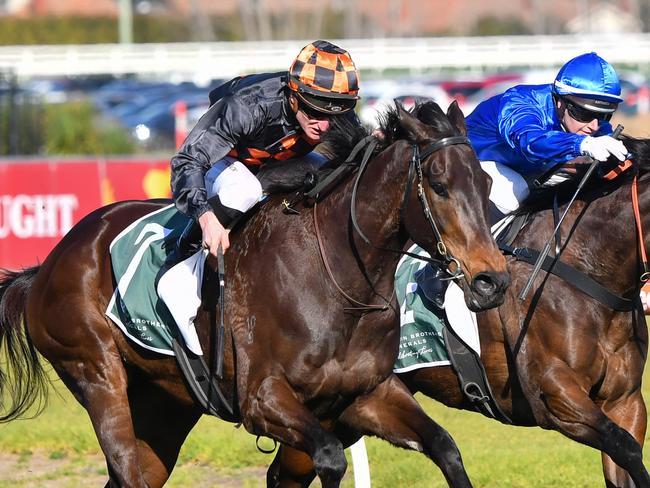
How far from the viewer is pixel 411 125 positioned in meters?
4.50

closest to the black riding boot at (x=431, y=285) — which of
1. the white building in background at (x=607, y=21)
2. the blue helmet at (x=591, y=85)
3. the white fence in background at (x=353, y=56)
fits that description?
the blue helmet at (x=591, y=85)

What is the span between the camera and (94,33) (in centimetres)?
5072

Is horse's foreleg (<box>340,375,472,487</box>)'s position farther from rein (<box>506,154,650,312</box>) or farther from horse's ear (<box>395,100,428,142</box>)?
horse's ear (<box>395,100,428,142</box>)

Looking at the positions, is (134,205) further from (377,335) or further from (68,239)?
(377,335)

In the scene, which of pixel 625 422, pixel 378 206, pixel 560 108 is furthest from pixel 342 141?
pixel 625 422

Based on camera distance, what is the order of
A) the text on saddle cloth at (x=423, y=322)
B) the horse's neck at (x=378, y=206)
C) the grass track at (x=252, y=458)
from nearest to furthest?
the horse's neck at (x=378, y=206) → the text on saddle cloth at (x=423, y=322) → the grass track at (x=252, y=458)

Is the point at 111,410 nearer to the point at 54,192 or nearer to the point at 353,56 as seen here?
the point at 54,192

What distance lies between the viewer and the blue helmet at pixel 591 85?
5.28 m

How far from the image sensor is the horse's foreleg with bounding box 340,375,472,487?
15.6ft

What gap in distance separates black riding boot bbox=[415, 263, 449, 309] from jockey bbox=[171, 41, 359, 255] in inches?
37.4

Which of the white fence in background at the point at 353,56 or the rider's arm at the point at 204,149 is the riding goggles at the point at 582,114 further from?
the white fence in background at the point at 353,56

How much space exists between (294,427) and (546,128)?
6.16ft

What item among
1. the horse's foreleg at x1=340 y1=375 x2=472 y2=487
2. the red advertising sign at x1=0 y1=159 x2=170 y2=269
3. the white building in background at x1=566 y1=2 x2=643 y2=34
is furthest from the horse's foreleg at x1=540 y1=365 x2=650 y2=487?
the white building in background at x1=566 y1=2 x2=643 y2=34

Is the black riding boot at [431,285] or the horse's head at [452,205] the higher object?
the horse's head at [452,205]
